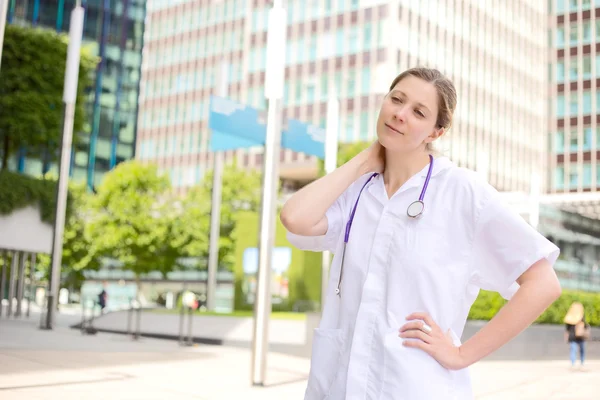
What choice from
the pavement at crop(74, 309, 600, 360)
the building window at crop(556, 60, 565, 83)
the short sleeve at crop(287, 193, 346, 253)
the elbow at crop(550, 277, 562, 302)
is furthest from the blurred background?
the elbow at crop(550, 277, 562, 302)

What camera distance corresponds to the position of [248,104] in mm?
50844

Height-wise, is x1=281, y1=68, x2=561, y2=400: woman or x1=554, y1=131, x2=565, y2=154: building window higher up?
x1=554, y1=131, x2=565, y2=154: building window

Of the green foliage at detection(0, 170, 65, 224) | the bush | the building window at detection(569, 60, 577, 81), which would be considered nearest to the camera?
the bush

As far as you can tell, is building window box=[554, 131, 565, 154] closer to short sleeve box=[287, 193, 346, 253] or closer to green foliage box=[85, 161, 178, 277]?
green foliage box=[85, 161, 178, 277]

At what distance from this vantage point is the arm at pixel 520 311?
2.21 meters

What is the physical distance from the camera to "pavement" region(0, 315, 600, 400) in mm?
A: 9562

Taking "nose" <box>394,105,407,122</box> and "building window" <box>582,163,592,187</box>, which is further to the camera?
"building window" <box>582,163,592,187</box>

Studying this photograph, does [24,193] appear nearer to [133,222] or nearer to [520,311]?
[133,222]

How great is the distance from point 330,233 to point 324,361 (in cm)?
43

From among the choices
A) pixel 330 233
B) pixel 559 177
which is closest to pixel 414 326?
pixel 330 233

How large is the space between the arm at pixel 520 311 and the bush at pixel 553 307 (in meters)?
20.1

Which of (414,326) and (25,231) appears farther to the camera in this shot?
(25,231)

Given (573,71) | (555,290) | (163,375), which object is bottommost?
(163,375)

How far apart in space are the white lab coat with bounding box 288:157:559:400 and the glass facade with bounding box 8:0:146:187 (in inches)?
2874
